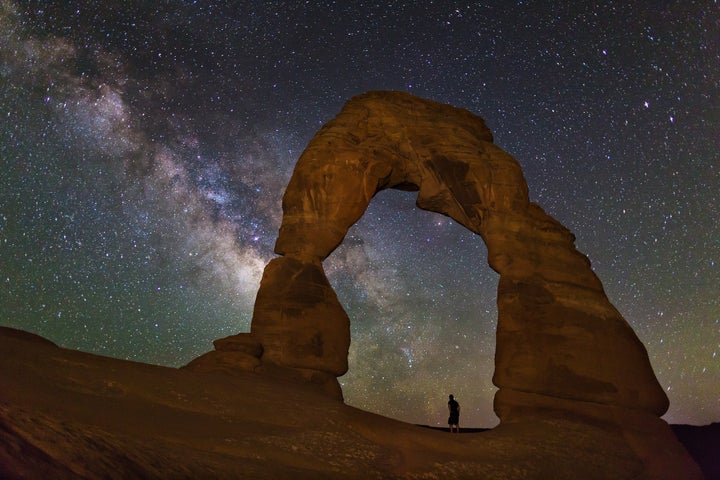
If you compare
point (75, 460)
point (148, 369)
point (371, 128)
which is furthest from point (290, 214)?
point (75, 460)

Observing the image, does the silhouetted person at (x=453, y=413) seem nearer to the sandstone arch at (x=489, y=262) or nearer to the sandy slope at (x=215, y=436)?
the sandstone arch at (x=489, y=262)

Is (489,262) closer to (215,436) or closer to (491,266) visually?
(491,266)

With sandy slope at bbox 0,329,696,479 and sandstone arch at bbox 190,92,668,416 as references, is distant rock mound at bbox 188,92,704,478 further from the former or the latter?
sandy slope at bbox 0,329,696,479

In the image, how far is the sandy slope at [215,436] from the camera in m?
4.79

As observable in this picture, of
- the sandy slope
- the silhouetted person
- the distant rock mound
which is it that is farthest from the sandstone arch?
the silhouetted person

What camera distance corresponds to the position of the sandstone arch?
15406 millimetres

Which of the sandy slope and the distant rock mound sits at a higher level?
the distant rock mound

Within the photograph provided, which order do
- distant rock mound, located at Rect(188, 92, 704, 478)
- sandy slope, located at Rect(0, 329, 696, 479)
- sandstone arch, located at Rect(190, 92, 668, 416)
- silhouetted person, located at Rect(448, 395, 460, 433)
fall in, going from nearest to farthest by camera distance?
sandy slope, located at Rect(0, 329, 696, 479) < distant rock mound, located at Rect(188, 92, 704, 478) < sandstone arch, located at Rect(190, 92, 668, 416) < silhouetted person, located at Rect(448, 395, 460, 433)

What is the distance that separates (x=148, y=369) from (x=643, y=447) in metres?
11.2

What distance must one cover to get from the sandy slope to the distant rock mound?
6.18ft

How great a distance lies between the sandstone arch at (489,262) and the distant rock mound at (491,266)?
3cm

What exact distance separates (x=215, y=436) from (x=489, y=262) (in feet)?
38.4

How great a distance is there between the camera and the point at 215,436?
8.39 meters

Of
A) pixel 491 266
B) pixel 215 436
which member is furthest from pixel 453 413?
pixel 215 436
